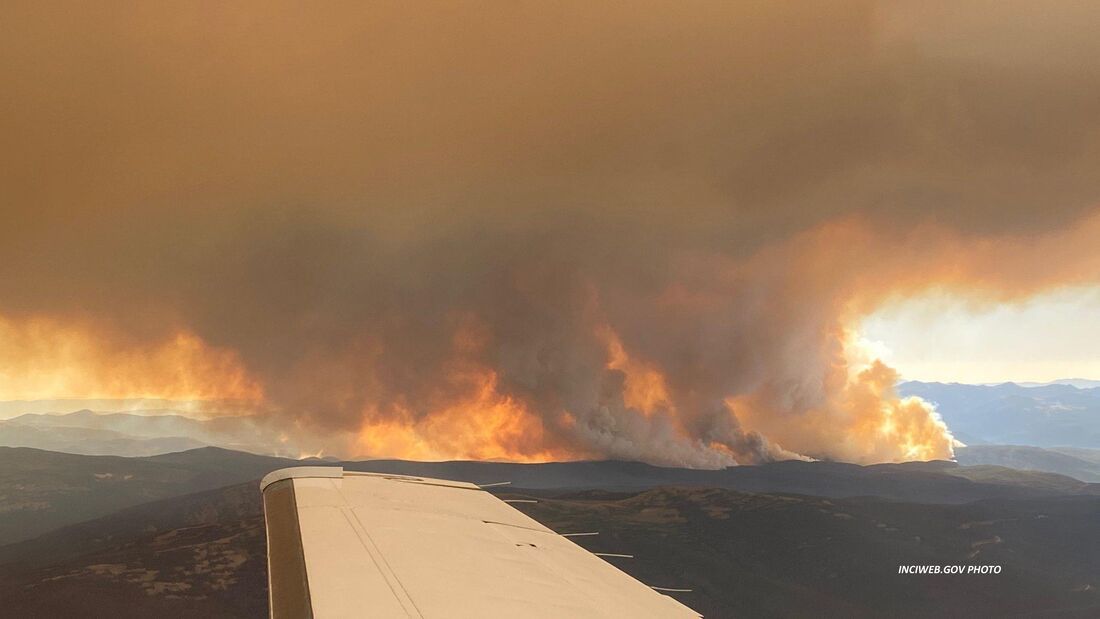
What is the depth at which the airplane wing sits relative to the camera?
515 cm

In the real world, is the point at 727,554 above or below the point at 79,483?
below

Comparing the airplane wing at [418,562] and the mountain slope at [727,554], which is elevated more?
the airplane wing at [418,562]

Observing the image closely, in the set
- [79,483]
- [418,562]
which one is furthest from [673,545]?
[79,483]

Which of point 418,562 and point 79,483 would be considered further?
point 79,483

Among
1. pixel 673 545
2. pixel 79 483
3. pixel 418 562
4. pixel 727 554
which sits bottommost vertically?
pixel 727 554

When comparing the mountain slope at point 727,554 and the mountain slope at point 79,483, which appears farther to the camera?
the mountain slope at point 79,483

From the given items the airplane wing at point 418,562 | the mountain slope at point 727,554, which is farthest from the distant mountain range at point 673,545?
the airplane wing at point 418,562

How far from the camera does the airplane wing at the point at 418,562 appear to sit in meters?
5.15

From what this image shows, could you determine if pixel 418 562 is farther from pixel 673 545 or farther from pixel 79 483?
pixel 79 483

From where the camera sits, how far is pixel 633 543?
4774 inches

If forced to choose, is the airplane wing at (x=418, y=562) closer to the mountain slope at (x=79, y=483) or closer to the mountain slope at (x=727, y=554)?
the mountain slope at (x=727, y=554)

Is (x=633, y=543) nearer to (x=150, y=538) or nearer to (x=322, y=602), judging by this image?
(x=150, y=538)

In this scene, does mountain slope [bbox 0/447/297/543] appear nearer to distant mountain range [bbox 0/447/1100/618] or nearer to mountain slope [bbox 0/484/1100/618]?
distant mountain range [bbox 0/447/1100/618]

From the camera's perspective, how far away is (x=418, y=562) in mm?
6512
